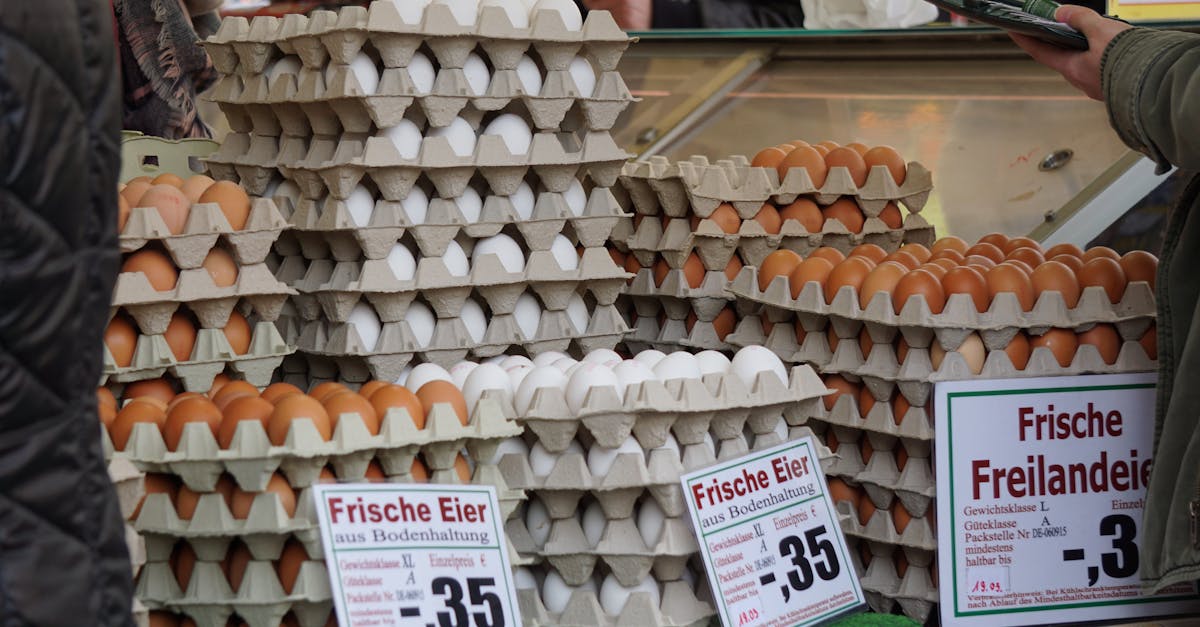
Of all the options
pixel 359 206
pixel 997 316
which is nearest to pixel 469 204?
pixel 359 206

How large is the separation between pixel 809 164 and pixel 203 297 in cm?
141

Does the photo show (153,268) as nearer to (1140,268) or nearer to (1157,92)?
(1157,92)

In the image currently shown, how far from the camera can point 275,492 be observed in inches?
74.5

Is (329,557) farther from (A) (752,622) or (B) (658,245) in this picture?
(B) (658,245)

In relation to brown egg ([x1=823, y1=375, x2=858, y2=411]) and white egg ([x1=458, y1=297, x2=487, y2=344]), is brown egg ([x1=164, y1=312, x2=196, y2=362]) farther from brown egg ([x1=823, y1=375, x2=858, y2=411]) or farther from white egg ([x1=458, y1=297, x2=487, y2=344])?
brown egg ([x1=823, y1=375, x2=858, y2=411])

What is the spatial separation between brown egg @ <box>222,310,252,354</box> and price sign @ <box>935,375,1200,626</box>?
123 centimetres

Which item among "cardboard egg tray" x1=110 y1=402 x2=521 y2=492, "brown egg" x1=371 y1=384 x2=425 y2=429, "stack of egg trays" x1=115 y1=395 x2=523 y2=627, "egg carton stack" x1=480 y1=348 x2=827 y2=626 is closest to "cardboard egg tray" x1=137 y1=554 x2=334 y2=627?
"stack of egg trays" x1=115 y1=395 x2=523 y2=627

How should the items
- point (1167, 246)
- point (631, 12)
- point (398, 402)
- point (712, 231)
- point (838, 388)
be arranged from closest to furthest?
1. point (398, 402)
2. point (1167, 246)
3. point (838, 388)
4. point (712, 231)
5. point (631, 12)

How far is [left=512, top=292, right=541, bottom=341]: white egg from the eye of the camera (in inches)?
103

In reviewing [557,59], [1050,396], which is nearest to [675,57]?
[557,59]

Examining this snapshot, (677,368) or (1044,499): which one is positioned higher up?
(677,368)

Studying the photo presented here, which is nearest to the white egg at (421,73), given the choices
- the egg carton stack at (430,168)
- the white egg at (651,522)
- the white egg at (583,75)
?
the egg carton stack at (430,168)

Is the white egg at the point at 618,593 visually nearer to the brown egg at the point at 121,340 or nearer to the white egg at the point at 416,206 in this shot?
the white egg at the point at 416,206

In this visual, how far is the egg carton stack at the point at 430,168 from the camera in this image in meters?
2.40
